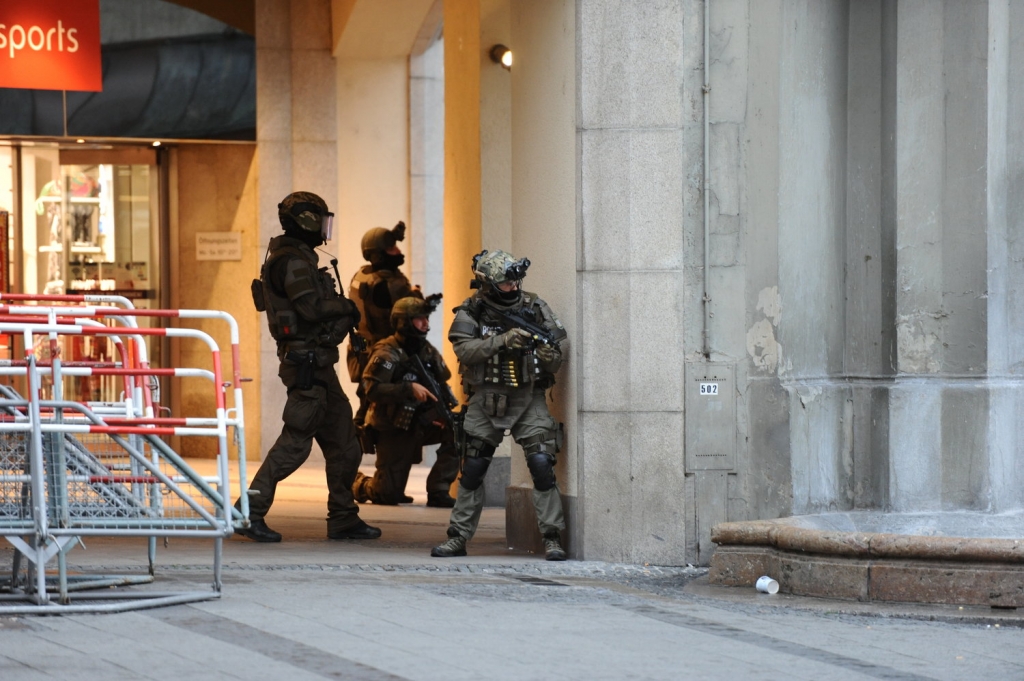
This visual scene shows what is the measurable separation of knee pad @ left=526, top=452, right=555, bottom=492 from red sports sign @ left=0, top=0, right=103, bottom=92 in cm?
744

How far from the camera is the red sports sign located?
1409 centimetres

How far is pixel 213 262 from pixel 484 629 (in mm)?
10057

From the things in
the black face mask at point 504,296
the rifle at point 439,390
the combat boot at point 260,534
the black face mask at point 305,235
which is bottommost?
the combat boot at point 260,534

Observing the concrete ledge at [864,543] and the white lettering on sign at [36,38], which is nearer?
the concrete ledge at [864,543]

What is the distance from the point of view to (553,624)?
22.9 feet

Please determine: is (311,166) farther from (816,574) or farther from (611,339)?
(816,574)

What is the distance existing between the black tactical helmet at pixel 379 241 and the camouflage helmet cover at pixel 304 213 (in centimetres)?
242

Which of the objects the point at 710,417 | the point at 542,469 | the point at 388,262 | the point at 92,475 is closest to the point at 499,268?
the point at 542,469

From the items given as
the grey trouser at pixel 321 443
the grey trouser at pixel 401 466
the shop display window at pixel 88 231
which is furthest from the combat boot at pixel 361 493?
the shop display window at pixel 88 231

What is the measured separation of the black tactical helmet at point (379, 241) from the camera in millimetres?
12580

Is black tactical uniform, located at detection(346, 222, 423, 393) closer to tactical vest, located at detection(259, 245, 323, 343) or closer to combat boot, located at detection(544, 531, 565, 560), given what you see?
tactical vest, located at detection(259, 245, 323, 343)

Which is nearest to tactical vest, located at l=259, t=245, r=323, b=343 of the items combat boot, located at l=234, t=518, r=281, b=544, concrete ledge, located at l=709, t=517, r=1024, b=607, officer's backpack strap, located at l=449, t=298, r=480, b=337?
combat boot, located at l=234, t=518, r=281, b=544

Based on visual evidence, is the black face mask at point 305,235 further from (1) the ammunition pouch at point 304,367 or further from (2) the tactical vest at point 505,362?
(2) the tactical vest at point 505,362

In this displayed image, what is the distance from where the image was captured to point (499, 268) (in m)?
8.89
